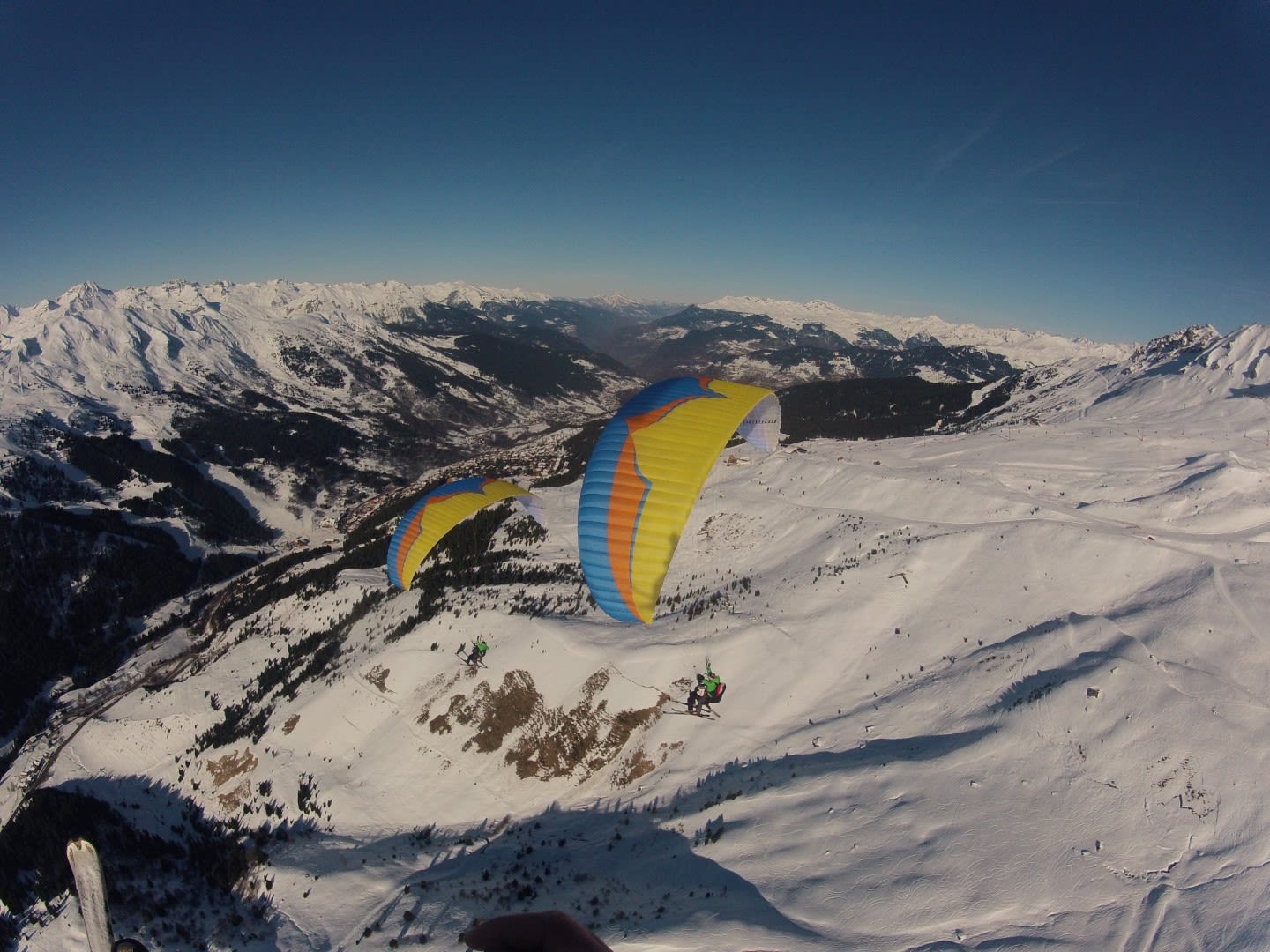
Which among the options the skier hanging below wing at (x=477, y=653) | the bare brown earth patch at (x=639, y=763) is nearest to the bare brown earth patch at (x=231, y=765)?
the skier hanging below wing at (x=477, y=653)

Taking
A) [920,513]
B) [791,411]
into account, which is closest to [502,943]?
[920,513]

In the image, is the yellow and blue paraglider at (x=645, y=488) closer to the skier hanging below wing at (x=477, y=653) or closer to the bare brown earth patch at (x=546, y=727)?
the bare brown earth patch at (x=546, y=727)

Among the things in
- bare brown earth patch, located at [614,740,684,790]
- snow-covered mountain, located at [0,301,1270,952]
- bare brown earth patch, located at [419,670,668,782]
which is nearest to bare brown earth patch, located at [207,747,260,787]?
snow-covered mountain, located at [0,301,1270,952]

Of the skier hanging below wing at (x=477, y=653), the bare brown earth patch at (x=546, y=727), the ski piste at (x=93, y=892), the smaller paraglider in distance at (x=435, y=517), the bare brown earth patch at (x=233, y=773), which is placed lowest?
the bare brown earth patch at (x=233, y=773)

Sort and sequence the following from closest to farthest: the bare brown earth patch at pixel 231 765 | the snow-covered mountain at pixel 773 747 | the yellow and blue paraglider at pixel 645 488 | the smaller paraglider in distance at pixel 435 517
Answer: the yellow and blue paraglider at pixel 645 488 < the snow-covered mountain at pixel 773 747 < the smaller paraglider in distance at pixel 435 517 < the bare brown earth patch at pixel 231 765

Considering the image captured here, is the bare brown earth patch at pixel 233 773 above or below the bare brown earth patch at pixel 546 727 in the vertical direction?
below

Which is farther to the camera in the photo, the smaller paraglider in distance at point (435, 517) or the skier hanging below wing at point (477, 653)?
the skier hanging below wing at point (477, 653)
